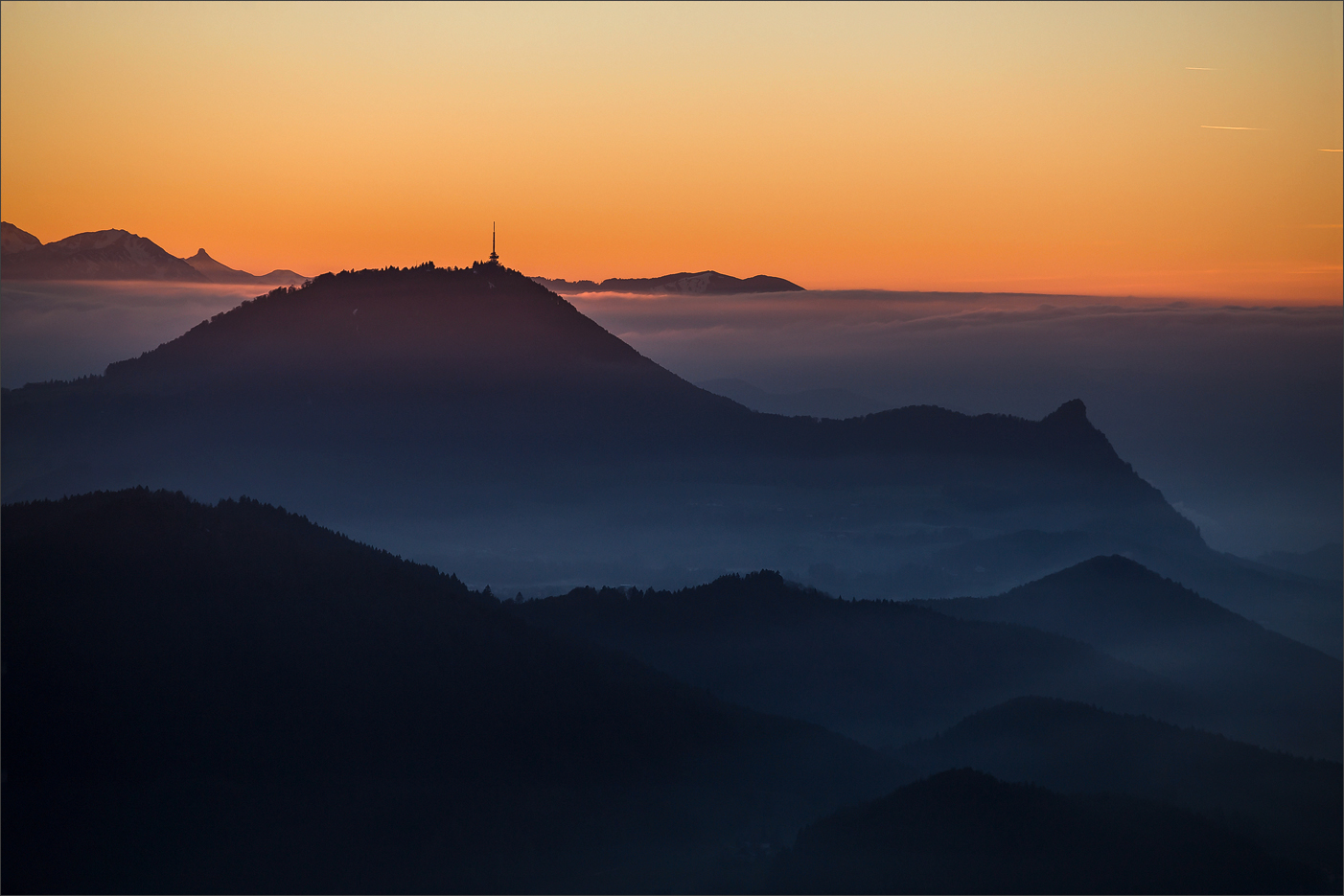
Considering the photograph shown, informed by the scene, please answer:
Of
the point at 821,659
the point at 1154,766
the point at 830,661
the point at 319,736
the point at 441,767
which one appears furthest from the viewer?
the point at 830,661

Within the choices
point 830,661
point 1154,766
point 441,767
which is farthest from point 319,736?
point 1154,766

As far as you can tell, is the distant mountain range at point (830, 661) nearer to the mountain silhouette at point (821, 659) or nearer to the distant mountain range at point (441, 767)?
the mountain silhouette at point (821, 659)

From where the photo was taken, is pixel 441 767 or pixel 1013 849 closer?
pixel 1013 849

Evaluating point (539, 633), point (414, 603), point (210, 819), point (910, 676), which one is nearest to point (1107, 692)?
point (910, 676)

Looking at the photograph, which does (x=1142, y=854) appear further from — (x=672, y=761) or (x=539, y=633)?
(x=539, y=633)

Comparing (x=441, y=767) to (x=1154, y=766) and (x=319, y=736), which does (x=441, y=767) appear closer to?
(x=319, y=736)

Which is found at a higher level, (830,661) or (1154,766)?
(830,661)
